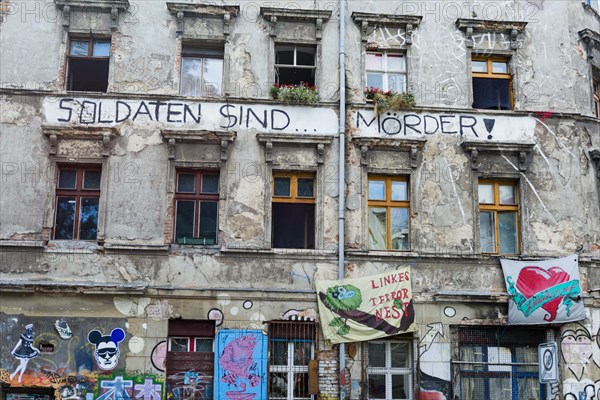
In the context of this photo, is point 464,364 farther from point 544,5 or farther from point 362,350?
point 544,5

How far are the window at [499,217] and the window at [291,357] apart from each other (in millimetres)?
4241

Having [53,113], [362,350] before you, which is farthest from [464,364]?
[53,113]

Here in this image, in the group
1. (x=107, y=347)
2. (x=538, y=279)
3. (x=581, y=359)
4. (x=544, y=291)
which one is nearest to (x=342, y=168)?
(x=538, y=279)

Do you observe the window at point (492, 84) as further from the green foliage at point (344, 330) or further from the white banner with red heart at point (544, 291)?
the green foliage at point (344, 330)

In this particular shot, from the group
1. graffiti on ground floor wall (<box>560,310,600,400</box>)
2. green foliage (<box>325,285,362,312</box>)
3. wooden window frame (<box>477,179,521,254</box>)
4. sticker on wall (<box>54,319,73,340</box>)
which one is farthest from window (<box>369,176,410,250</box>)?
sticker on wall (<box>54,319,73,340</box>)

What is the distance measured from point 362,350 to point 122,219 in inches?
218

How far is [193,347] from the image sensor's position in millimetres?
14211

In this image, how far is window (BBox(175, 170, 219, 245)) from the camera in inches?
579

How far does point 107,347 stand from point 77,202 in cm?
309

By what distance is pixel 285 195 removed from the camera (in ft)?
49.5

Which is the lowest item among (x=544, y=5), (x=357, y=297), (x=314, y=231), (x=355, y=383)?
(x=355, y=383)

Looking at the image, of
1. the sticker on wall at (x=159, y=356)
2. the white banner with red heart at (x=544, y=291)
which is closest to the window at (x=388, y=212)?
the white banner with red heart at (x=544, y=291)

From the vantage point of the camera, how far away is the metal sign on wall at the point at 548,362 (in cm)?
1391

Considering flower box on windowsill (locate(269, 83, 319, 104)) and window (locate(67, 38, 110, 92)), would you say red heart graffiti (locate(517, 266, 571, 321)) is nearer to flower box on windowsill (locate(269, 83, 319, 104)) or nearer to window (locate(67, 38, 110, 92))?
flower box on windowsill (locate(269, 83, 319, 104))
